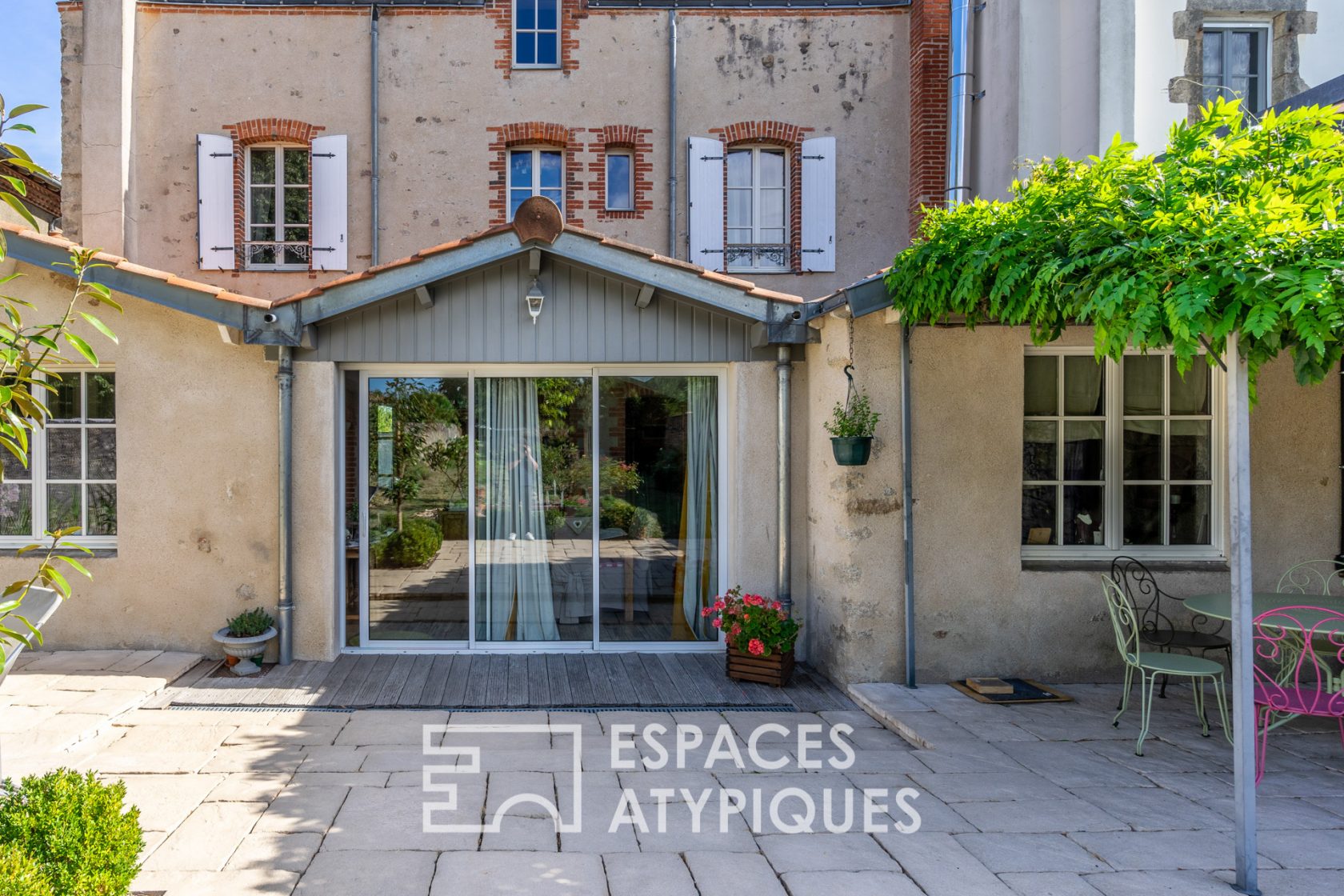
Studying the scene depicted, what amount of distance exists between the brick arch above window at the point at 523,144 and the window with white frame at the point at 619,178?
0.37 m

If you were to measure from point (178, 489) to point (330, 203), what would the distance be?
4.51m

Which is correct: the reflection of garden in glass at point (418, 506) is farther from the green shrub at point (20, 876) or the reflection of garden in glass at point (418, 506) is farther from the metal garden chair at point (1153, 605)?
the metal garden chair at point (1153, 605)

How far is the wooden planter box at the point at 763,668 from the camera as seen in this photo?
6.51 metres

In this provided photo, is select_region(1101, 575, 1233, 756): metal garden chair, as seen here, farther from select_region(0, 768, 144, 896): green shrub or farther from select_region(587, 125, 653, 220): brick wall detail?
select_region(587, 125, 653, 220): brick wall detail

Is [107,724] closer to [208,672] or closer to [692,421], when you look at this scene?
[208,672]

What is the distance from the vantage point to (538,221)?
252 inches

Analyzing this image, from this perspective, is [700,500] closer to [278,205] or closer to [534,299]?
[534,299]

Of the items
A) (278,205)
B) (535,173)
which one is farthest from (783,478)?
(278,205)

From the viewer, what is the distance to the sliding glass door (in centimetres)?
729

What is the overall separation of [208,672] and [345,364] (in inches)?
96.3

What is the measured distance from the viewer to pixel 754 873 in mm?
3729

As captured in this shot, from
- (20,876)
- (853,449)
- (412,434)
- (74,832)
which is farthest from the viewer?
(412,434)

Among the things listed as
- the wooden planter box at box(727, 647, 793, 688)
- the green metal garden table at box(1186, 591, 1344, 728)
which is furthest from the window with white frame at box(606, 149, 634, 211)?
the green metal garden table at box(1186, 591, 1344, 728)

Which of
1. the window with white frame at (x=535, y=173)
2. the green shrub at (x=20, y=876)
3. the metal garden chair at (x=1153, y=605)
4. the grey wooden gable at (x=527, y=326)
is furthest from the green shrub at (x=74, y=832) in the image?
the window with white frame at (x=535, y=173)
